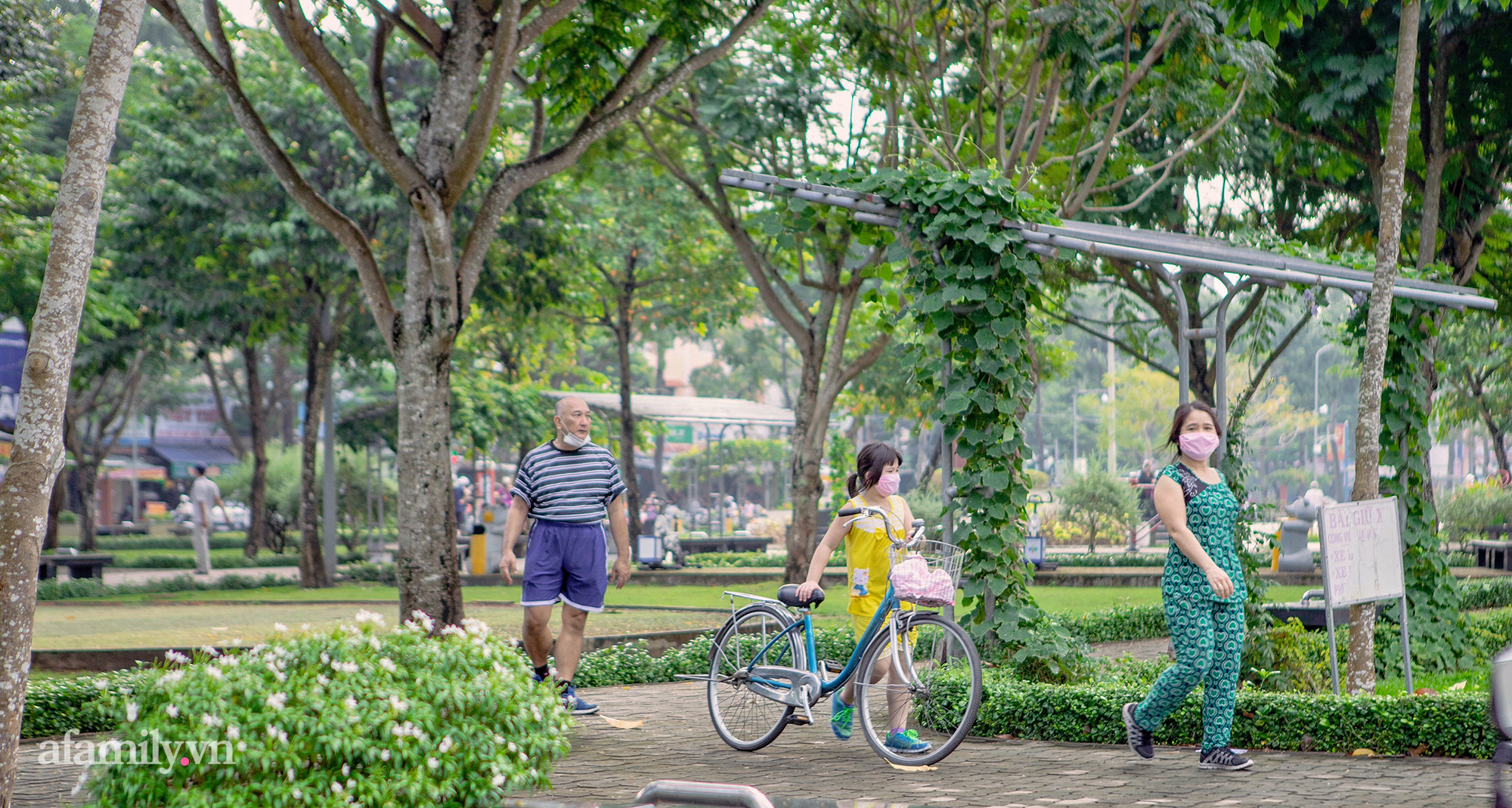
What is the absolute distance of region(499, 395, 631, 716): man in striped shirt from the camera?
24.4 ft

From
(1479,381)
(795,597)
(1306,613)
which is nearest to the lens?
(795,597)

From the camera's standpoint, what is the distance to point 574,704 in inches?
297

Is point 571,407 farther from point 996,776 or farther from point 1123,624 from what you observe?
point 1123,624

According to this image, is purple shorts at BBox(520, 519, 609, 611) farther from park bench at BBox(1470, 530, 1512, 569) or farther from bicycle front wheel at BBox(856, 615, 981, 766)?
park bench at BBox(1470, 530, 1512, 569)

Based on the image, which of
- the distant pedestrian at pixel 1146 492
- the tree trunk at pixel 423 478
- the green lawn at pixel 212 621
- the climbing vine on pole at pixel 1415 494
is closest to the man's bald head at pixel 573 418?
the tree trunk at pixel 423 478

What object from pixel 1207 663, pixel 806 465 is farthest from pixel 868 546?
pixel 806 465

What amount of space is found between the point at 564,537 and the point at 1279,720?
399 centimetres

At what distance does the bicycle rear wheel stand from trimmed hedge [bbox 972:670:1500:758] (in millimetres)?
1271

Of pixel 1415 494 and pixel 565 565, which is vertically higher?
pixel 1415 494

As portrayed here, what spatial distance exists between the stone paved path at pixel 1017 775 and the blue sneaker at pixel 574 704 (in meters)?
0.23

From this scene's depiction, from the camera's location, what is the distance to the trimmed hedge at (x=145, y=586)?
1845 cm

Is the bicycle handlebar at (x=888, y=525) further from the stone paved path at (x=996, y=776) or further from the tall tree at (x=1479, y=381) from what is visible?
the tall tree at (x=1479, y=381)

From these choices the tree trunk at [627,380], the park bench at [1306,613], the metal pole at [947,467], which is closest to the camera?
the metal pole at [947,467]

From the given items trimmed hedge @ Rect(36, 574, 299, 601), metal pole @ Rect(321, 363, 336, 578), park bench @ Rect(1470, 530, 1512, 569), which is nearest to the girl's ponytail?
metal pole @ Rect(321, 363, 336, 578)
